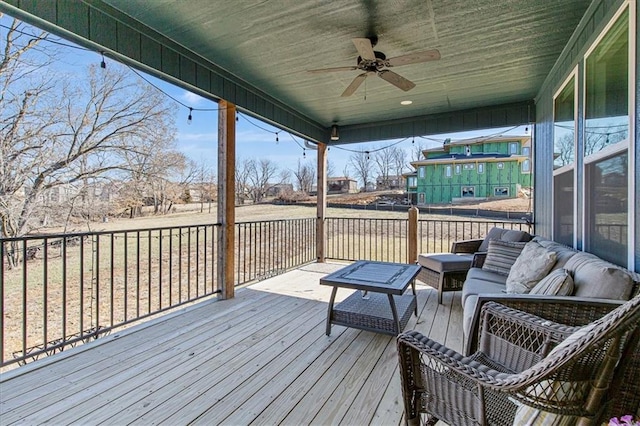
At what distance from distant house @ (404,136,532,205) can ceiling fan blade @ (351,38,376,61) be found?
3.76m

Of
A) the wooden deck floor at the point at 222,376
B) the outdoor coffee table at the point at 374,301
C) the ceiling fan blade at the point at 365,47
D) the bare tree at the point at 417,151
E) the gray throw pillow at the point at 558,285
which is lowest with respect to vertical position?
the wooden deck floor at the point at 222,376

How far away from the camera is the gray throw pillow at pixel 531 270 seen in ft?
7.55

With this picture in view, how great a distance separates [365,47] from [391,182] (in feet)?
18.2

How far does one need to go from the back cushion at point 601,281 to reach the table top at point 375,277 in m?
1.11

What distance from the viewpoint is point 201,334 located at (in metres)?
2.80

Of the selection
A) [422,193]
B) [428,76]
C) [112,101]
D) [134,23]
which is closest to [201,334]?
[134,23]

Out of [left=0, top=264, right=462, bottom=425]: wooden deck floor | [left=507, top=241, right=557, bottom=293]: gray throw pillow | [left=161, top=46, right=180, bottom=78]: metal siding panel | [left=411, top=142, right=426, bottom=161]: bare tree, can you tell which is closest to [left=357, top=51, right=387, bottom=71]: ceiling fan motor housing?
[left=161, top=46, right=180, bottom=78]: metal siding panel

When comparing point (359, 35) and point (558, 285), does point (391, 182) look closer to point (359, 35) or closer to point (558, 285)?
point (359, 35)

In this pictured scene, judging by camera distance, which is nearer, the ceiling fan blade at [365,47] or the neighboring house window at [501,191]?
the ceiling fan blade at [365,47]

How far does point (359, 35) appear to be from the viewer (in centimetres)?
288

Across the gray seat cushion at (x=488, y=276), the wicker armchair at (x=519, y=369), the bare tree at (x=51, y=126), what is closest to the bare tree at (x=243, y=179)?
the bare tree at (x=51, y=126)

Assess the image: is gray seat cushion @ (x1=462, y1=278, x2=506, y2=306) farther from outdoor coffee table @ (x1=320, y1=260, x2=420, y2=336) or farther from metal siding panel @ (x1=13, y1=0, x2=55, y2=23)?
metal siding panel @ (x1=13, y1=0, x2=55, y2=23)

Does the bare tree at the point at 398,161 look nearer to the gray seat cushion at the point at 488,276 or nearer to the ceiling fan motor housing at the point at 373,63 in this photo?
the ceiling fan motor housing at the point at 373,63

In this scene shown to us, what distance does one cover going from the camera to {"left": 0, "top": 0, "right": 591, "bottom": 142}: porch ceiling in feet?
8.17
